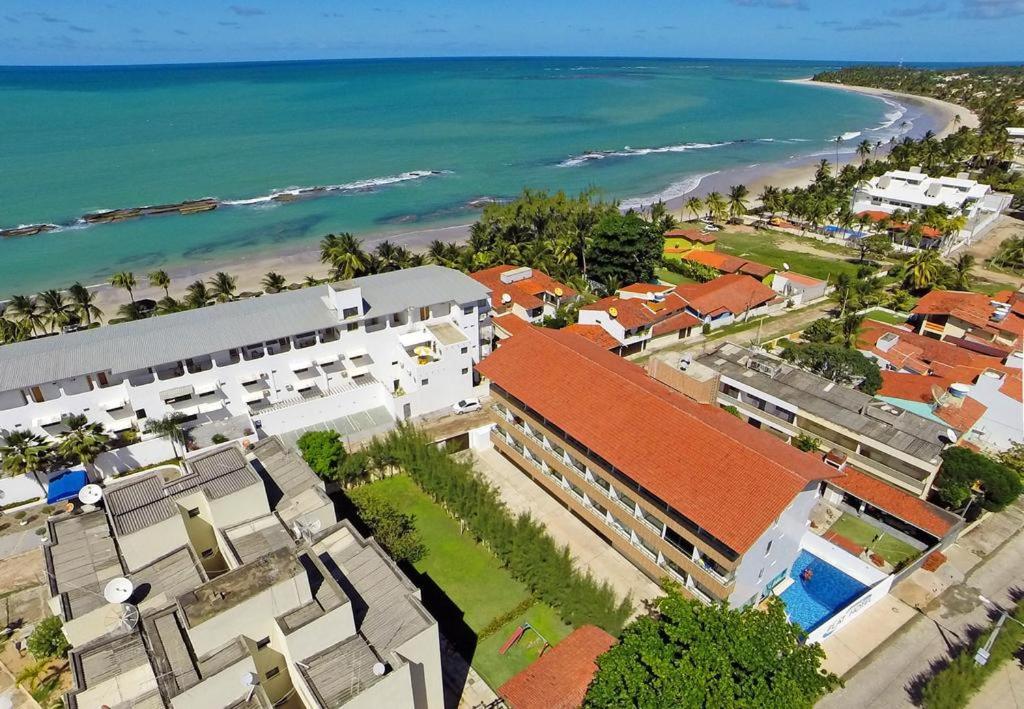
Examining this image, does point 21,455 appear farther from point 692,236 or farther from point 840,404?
point 692,236

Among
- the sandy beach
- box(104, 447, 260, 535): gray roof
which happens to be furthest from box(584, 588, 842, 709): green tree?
the sandy beach

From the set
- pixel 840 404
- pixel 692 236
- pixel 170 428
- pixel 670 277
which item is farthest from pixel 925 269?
pixel 170 428

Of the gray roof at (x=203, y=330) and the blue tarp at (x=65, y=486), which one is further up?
the gray roof at (x=203, y=330)

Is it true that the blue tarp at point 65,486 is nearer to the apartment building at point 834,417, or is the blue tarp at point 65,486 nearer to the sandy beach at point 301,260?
the sandy beach at point 301,260

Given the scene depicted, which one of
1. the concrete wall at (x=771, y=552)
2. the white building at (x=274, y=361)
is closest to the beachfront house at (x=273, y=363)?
the white building at (x=274, y=361)

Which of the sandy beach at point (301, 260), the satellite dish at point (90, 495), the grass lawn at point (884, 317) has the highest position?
the satellite dish at point (90, 495)

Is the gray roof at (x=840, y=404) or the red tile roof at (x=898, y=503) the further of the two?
the gray roof at (x=840, y=404)
